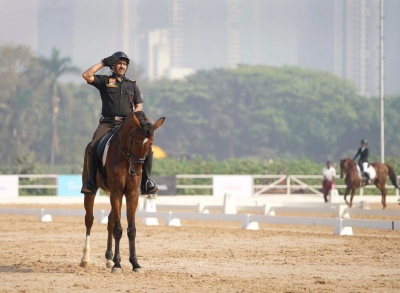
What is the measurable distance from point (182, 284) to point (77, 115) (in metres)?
91.3

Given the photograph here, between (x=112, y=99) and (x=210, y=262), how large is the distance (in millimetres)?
3053

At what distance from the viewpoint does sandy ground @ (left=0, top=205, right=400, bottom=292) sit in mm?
10570

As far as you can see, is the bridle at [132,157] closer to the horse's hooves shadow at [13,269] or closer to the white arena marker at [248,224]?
the horse's hooves shadow at [13,269]

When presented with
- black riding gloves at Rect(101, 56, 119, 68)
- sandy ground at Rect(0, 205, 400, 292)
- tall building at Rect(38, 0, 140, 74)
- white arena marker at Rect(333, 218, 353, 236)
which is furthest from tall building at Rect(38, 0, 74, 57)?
black riding gloves at Rect(101, 56, 119, 68)

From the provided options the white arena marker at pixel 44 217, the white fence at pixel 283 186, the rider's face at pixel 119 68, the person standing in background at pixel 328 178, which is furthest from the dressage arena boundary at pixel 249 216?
the white fence at pixel 283 186

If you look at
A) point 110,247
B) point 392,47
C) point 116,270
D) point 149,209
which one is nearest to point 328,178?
point 149,209

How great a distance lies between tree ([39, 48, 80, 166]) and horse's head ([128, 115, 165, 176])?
82.0 metres

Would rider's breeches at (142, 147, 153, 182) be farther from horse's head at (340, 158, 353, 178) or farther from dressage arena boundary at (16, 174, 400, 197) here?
dressage arena boundary at (16, 174, 400, 197)

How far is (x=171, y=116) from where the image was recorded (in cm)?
10769

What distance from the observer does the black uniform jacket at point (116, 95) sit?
493 inches

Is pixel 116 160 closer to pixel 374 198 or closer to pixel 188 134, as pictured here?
→ pixel 374 198

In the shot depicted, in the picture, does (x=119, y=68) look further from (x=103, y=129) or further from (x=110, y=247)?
(x=110, y=247)

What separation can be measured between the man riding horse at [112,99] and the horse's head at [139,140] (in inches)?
25.1

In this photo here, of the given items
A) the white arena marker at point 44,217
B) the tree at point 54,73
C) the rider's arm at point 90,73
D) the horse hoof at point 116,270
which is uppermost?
the tree at point 54,73
